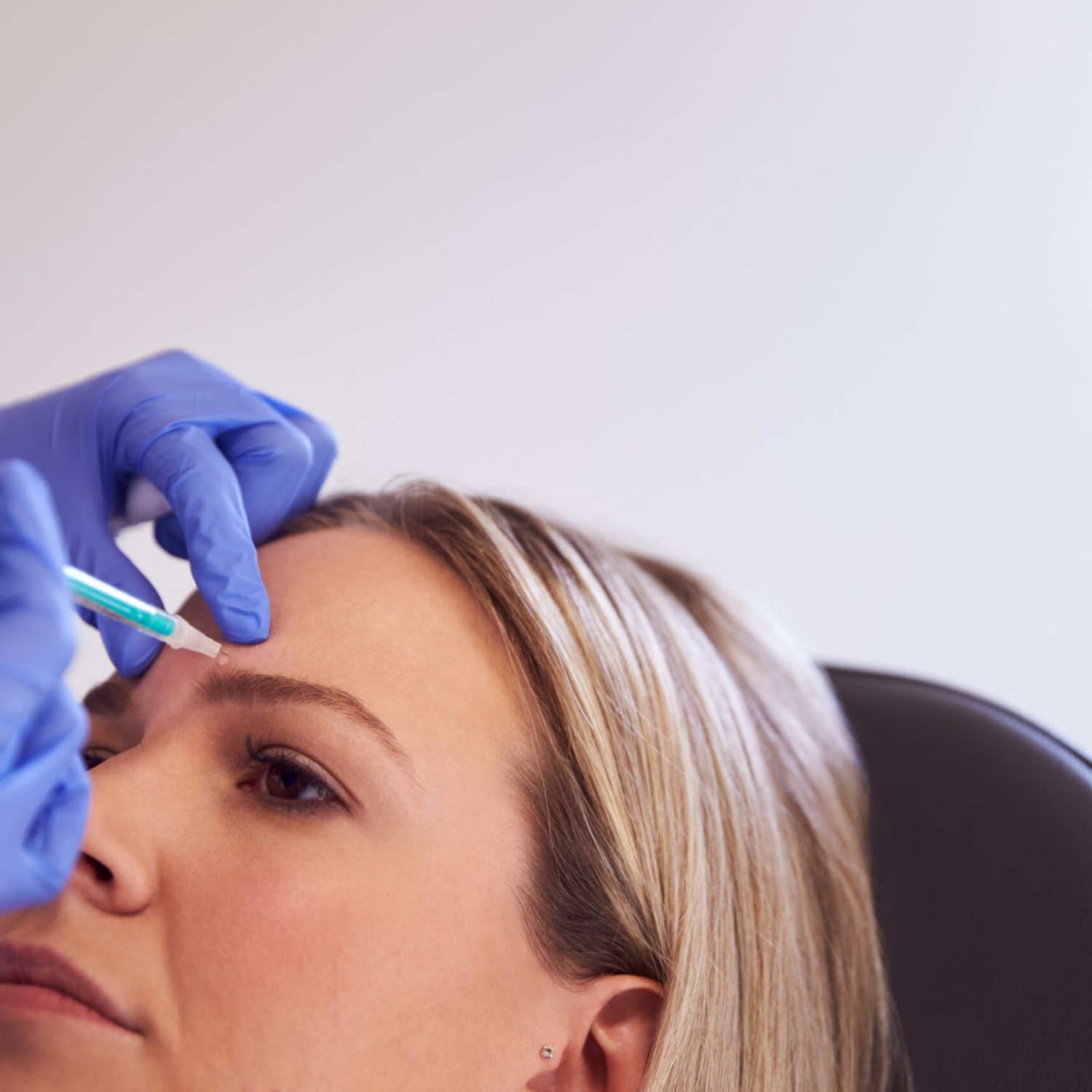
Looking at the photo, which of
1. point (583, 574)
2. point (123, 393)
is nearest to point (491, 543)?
point (583, 574)

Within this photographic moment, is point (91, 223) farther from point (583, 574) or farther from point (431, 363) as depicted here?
point (583, 574)

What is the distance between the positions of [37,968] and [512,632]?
1.65 ft

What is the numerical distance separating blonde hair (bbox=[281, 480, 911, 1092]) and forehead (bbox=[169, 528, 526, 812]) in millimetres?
33

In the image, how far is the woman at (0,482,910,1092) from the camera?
85 centimetres

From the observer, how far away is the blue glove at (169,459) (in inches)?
42.6

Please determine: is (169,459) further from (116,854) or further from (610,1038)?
(610,1038)

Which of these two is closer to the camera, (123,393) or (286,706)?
(286,706)

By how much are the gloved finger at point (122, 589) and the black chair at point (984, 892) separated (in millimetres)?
881

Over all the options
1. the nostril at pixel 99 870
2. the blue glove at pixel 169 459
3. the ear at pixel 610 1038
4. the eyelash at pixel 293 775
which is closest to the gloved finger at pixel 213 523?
the blue glove at pixel 169 459

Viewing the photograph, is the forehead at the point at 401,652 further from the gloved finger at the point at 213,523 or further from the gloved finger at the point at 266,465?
the gloved finger at the point at 266,465

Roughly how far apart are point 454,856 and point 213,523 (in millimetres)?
412

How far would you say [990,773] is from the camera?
1226mm

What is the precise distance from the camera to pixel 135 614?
922 mm

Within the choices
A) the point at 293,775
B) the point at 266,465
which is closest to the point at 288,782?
the point at 293,775
